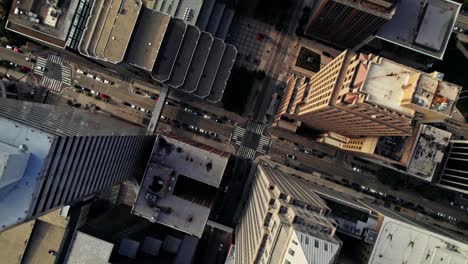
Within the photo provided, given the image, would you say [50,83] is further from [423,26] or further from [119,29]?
[423,26]

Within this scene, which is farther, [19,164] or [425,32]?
[425,32]

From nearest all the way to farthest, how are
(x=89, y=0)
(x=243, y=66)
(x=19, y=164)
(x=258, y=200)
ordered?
(x=19, y=164)
(x=258, y=200)
(x=89, y=0)
(x=243, y=66)

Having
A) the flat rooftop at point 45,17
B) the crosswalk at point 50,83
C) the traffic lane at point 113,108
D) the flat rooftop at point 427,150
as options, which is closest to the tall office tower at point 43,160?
the flat rooftop at point 45,17

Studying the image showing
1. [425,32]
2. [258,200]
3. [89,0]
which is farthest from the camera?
[425,32]

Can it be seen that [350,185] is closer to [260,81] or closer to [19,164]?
[260,81]

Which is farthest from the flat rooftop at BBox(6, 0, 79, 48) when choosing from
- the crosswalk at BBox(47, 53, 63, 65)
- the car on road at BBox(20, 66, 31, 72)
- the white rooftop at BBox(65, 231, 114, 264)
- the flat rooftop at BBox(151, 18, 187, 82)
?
the white rooftop at BBox(65, 231, 114, 264)

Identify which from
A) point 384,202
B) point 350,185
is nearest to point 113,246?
point 350,185

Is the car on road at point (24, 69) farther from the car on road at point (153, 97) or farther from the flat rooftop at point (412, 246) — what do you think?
the flat rooftop at point (412, 246)
